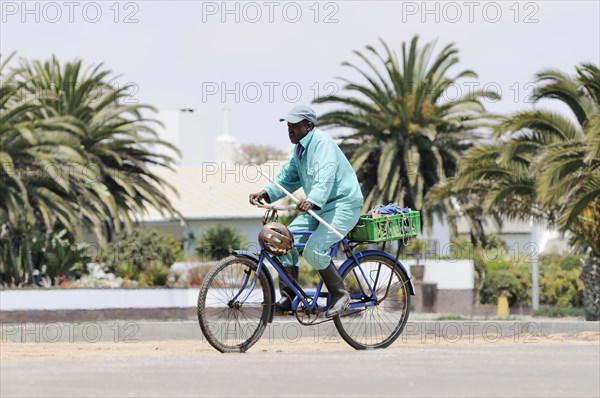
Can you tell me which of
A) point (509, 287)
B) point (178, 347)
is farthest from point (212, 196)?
point (178, 347)

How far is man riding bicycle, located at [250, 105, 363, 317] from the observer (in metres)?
10.7

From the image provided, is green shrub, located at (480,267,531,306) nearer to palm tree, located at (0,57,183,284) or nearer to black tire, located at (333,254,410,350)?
palm tree, located at (0,57,183,284)

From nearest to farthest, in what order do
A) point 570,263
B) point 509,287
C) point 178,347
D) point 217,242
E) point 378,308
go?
point 378,308, point 178,347, point 509,287, point 217,242, point 570,263

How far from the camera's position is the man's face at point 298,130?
10883mm

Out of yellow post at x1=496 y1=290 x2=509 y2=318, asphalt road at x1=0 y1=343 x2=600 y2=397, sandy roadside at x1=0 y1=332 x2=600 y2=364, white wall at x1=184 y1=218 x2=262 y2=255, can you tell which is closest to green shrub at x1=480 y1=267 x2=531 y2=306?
yellow post at x1=496 y1=290 x2=509 y2=318

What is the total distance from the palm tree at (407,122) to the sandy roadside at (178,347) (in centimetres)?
2750

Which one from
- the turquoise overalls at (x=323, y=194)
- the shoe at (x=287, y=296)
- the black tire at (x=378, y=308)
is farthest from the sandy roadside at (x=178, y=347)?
the turquoise overalls at (x=323, y=194)

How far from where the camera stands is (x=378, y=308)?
1186 cm

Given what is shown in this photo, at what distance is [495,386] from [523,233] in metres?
64.4

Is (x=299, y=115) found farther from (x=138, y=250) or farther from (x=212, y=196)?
(x=212, y=196)

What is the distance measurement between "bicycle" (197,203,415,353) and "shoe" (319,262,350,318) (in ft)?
0.25

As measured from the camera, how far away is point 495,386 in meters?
7.96

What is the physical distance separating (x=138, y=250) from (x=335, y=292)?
33.7 metres

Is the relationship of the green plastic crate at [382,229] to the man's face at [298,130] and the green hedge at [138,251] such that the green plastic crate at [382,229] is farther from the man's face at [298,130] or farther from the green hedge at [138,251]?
the green hedge at [138,251]
